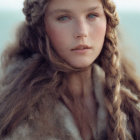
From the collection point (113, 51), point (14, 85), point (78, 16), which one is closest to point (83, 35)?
point (78, 16)

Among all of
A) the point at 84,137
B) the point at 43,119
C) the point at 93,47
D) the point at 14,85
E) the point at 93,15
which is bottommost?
the point at 84,137

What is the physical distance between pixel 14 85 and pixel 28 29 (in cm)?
33

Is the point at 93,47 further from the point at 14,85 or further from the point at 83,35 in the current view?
the point at 14,85

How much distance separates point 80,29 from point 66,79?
12.3 inches

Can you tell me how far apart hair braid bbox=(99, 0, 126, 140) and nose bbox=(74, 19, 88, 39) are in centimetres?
19

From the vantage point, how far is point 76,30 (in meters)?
1.93

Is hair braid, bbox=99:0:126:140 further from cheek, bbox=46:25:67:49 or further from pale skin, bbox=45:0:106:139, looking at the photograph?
cheek, bbox=46:25:67:49

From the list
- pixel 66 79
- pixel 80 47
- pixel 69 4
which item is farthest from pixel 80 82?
pixel 69 4

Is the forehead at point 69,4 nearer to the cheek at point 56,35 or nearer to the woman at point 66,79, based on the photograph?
the woman at point 66,79

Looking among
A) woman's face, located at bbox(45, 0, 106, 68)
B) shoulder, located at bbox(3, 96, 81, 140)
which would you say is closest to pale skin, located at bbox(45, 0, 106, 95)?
woman's face, located at bbox(45, 0, 106, 68)

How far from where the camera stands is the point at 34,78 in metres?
2.00

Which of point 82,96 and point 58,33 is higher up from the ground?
point 58,33

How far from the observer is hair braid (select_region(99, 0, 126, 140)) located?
6.61ft

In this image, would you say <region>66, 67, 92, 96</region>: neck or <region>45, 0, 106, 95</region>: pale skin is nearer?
<region>45, 0, 106, 95</region>: pale skin
